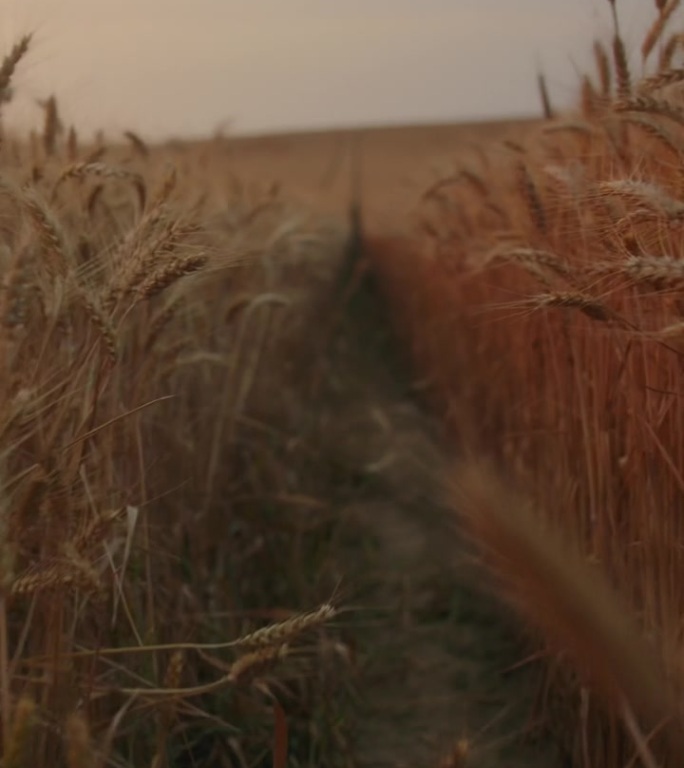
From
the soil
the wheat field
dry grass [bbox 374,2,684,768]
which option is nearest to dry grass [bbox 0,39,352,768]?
the wheat field

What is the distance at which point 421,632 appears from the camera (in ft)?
9.28

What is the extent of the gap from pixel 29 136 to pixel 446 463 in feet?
6.01

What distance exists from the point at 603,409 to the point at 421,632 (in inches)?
48.3

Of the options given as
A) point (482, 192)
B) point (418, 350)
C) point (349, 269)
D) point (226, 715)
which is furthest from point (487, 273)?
point (349, 269)

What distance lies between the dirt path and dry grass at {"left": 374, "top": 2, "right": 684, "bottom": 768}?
0.68 feet

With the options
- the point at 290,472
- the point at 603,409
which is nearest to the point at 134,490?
the point at 603,409

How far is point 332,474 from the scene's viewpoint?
3.96 meters

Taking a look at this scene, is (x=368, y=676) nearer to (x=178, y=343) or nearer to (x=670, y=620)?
(x=178, y=343)

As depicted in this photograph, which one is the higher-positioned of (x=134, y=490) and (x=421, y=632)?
(x=134, y=490)

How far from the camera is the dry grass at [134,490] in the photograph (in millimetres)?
1312

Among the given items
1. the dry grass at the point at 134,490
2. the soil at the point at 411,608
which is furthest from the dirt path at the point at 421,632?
the dry grass at the point at 134,490

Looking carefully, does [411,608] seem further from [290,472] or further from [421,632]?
[290,472]

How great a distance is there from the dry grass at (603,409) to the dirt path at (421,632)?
0.21 meters

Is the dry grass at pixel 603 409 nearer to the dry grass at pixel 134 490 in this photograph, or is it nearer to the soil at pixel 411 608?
the soil at pixel 411 608
